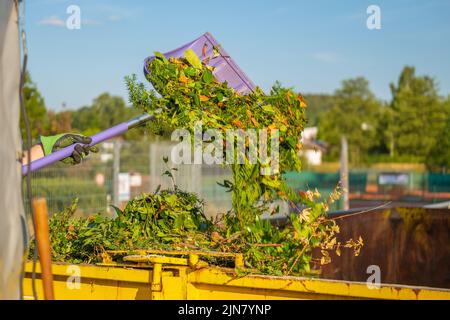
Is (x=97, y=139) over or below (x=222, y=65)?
below

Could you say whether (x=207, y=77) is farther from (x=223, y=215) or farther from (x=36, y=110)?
(x=36, y=110)

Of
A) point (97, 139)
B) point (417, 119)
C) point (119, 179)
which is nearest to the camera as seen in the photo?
point (97, 139)

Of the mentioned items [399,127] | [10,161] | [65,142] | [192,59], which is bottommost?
[10,161]

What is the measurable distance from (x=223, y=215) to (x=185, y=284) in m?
→ 1.17

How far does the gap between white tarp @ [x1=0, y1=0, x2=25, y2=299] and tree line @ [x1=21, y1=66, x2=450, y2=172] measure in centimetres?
2608

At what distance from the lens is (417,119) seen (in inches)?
2340

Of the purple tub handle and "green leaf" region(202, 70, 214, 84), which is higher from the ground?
"green leaf" region(202, 70, 214, 84)

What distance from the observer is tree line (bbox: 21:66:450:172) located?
3908 centimetres

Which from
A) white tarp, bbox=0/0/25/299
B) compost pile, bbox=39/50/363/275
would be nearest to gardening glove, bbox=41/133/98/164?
compost pile, bbox=39/50/363/275

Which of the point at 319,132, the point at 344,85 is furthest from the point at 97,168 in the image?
the point at 344,85

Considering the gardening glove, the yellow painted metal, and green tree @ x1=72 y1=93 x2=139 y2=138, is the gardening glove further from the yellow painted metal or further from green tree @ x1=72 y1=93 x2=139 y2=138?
green tree @ x1=72 y1=93 x2=139 y2=138

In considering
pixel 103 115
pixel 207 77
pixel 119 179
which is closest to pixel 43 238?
pixel 207 77

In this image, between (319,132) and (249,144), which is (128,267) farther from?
(319,132)

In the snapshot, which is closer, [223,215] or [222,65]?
[223,215]
